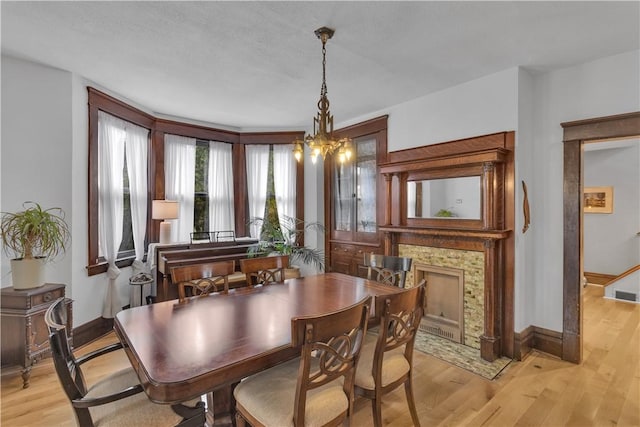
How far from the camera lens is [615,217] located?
605cm

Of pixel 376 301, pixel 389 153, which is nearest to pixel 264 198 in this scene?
pixel 389 153

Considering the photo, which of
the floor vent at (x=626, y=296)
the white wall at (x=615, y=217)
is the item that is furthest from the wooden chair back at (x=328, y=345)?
the white wall at (x=615, y=217)

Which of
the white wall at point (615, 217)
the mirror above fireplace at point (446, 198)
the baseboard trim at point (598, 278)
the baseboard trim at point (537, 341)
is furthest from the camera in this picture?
the baseboard trim at point (598, 278)

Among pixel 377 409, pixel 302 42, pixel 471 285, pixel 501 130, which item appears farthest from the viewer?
pixel 471 285

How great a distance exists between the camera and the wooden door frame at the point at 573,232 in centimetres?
300

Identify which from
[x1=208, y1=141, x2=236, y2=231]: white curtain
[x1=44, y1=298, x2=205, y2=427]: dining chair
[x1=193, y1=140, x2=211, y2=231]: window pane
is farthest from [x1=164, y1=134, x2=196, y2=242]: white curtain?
[x1=44, y1=298, x2=205, y2=427]: dining chair

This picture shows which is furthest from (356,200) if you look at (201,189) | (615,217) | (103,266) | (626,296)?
(615,217)

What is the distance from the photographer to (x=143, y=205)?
14.0 ft

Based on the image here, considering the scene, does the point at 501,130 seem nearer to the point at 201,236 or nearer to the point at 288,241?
the point at 288,241

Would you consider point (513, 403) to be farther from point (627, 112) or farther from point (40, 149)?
point (40, 149)

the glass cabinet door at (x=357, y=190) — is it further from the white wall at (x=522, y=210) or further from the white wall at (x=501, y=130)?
the white wall at (x=522, y=210)

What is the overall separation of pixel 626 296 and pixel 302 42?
6272 mm

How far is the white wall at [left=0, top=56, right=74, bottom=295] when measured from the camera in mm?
2889

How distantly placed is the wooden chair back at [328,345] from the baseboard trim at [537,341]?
232cm
